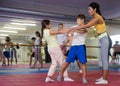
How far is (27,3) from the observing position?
36.4 feet

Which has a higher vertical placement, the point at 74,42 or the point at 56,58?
the point at 74,42

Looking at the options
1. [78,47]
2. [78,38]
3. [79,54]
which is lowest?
[79,54]

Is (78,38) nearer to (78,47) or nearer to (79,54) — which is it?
(78,47)

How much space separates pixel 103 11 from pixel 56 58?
9.35 meters

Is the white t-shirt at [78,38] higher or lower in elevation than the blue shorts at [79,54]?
higher

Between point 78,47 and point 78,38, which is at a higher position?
point 78,38

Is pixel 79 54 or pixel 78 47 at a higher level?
pixel 78 47

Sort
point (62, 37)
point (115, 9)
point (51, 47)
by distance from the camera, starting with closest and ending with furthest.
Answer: point (51, 47)
point (62, 37)
point (115, 9)

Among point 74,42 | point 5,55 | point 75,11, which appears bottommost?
point 5,55

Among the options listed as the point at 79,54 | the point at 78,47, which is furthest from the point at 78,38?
the point at 79,54

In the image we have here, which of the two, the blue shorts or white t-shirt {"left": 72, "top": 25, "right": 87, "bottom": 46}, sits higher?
white t-shirt {"left": 72, "top": 25, "right": 87, "bottom": 46}

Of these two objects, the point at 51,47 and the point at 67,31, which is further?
the point at 51,47

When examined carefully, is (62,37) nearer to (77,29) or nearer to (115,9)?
(77,29)

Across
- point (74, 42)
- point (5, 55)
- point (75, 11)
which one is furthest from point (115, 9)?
point (74, 42)
